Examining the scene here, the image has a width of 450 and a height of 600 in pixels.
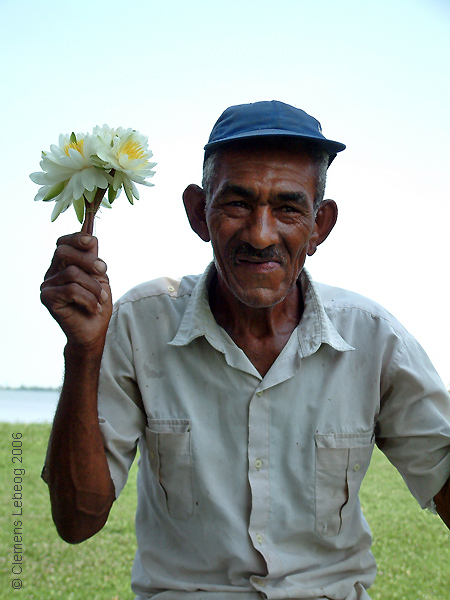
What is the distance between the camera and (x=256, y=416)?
2.14 meters

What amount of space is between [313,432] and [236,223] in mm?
811

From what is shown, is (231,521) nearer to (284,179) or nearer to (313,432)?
(313,432)

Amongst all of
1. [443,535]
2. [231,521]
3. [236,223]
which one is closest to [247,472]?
[231,521]

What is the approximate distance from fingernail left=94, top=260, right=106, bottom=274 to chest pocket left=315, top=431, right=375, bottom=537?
1004mm

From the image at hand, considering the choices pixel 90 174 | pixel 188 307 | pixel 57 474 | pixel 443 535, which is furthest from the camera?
pixel 443 535

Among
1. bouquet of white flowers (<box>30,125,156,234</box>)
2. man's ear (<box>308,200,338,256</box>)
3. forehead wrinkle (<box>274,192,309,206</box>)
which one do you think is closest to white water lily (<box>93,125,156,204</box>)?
bouquet of white flowers (<box>30,125,156,234</box>)

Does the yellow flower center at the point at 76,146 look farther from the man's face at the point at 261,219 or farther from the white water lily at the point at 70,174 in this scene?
the man's face at the point at 261,219

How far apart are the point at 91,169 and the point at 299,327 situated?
38.8 inches

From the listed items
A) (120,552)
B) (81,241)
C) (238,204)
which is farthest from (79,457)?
(120,552)

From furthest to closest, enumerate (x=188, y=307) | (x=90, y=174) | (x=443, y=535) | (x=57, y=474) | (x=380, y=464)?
(x=380, y=464)
(x=443, y=535)
(x=188, y=307)
(x=57, y=474)
(x=90, y=174)

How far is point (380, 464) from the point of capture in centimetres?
595

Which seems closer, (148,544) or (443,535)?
(148,544)
